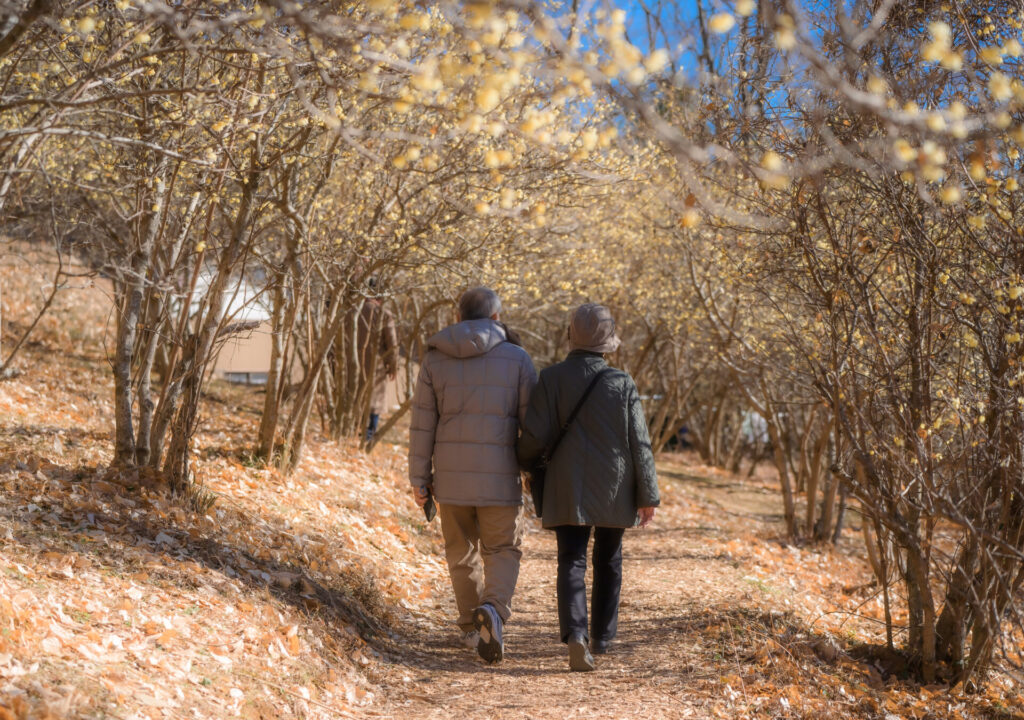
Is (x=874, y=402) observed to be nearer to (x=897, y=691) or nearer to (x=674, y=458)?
(x=897, y=691)

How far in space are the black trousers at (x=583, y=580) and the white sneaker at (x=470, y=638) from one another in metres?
0.48

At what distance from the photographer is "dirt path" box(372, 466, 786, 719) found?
177 inches

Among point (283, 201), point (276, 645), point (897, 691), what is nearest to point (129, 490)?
point (276, 645)

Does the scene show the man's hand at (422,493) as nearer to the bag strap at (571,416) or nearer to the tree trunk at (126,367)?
the bag strap at (571,416)

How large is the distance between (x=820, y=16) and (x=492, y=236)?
4661mm

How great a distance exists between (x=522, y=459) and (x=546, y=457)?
0.13 m

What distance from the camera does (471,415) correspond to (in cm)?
512

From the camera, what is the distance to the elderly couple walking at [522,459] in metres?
5.00

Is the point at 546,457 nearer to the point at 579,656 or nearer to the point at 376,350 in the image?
the point at 579,656

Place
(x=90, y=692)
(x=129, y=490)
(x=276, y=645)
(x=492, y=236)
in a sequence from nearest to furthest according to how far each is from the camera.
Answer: (x=90, y=692) → (x=276, y=645) → (x=129, y=490) → (x=492, y=236)

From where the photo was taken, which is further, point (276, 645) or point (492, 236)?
point (492, 236)

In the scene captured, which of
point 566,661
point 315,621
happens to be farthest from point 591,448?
point 315,621

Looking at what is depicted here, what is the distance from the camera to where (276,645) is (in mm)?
4562

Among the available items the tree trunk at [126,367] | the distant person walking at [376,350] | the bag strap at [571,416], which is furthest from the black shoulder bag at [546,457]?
the distant person walking at [376,350]
